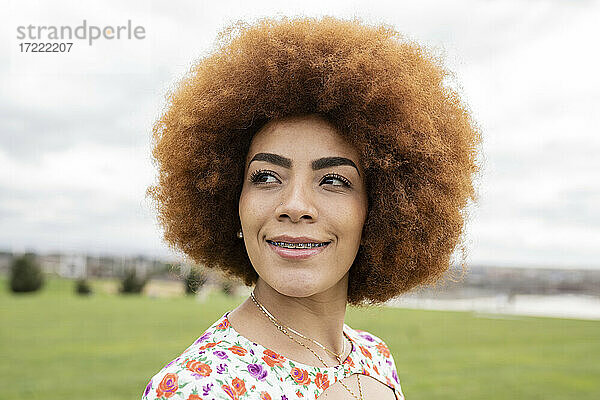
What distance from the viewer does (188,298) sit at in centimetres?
3650

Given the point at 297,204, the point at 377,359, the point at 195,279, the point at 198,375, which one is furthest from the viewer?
the point at 195,279

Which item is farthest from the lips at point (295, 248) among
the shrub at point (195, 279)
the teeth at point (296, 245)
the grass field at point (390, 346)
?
the grass field at point (390, 346)

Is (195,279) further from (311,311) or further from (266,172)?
(266,172)

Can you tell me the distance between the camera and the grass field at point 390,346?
1321 cm

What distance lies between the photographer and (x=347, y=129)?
2461 millimetres

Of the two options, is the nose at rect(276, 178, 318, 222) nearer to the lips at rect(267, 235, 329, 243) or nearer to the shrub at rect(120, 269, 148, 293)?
the lips at rect(267, 235, 329, 243)

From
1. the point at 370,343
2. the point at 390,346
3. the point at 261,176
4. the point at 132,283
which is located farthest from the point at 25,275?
the point at 261,176

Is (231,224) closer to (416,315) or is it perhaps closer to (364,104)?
(364,104)

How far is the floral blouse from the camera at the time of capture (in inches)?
81.3

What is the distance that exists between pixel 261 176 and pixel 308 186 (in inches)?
7.5

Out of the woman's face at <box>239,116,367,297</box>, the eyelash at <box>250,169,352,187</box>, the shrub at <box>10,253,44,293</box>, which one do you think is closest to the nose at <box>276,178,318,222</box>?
the woman's face at <box>239,116,367,297</box>

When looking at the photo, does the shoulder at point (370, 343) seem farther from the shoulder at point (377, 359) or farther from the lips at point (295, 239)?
the lips at point (295, 239)

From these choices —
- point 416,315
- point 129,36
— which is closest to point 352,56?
point 129,36

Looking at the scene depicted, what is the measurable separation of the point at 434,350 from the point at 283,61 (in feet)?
55.2
